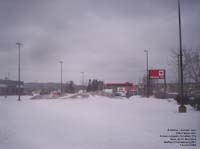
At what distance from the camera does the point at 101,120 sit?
9859mm

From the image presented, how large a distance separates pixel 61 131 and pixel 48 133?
47 centimetres

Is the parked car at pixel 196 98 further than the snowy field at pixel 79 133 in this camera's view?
Yes

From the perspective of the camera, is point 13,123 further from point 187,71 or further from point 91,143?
point 187,71

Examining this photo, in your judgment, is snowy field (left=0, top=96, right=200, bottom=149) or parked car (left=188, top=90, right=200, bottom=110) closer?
snowy field (left=0, top=96, right=200, bottom=149)

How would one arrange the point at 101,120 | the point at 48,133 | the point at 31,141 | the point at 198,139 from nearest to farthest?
the point at 198,139, the point at 31,141, the point at 48,133, the point at 101,120

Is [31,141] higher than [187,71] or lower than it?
lower

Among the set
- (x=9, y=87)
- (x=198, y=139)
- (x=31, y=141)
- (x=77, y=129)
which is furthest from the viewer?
(x=9, y=87)

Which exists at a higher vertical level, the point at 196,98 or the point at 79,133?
the point at 196,98

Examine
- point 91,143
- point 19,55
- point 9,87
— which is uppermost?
point 19,55

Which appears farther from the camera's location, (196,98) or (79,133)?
(196,98)

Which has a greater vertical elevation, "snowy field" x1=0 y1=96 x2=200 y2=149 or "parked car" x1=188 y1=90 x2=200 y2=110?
"parked car" x1=188 y1=90 x2=200 y2=110

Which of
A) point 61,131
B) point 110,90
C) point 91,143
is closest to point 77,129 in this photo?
point 61,131

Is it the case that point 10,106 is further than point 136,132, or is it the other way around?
point 10,106

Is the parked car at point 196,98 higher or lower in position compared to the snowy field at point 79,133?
higher
